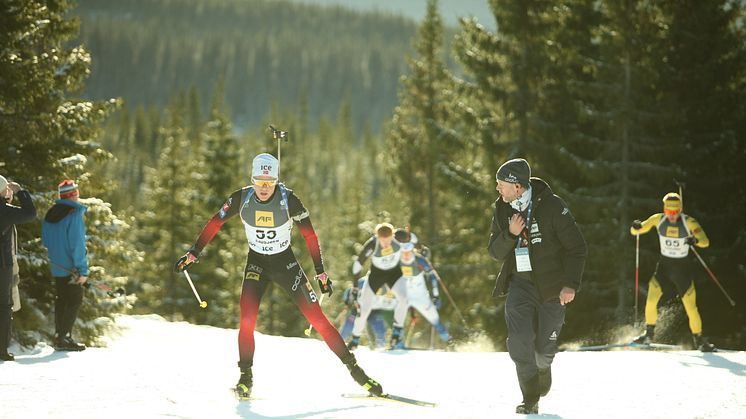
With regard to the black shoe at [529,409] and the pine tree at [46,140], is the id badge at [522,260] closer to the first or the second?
the black shoe at [529,409]

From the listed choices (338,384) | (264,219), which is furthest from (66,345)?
(264,219)

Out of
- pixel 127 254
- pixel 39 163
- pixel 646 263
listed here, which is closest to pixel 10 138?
pixel 39 163

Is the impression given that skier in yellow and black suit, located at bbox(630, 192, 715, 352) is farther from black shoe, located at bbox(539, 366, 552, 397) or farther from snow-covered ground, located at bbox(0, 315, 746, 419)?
black shoe, located at bbox(539, 366, 552, 397)

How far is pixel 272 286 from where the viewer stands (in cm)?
4088

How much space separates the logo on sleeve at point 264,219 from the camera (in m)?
8.10

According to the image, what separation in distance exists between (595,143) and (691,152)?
9.30 ft

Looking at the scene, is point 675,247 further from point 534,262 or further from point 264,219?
point 264,219

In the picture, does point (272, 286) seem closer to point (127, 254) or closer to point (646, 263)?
point (646, 263)

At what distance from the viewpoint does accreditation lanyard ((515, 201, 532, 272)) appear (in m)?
7.35

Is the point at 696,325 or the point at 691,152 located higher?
the point at 691,152

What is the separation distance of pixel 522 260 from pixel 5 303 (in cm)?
622

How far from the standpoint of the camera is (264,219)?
26.6ft

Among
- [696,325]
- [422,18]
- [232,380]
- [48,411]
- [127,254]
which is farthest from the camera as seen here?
[422,18]

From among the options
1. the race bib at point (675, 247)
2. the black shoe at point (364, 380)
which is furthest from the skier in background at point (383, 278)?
the black shoe at point (364, 380)
